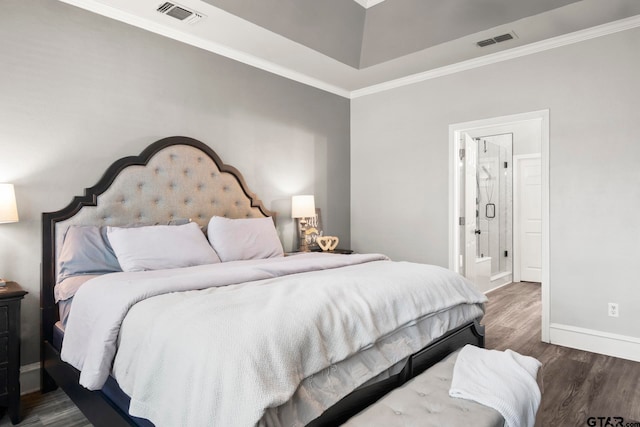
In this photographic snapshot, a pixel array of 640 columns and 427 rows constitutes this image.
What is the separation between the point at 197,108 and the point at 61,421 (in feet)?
7.99

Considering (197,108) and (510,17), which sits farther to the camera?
(197,108)

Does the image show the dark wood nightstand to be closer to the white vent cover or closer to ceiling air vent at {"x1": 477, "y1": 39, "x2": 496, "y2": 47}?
the white vent cover

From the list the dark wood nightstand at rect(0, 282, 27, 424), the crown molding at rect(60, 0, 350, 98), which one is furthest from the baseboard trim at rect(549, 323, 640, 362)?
the dark wood nightstand at rect(0, 282, 27, 424)

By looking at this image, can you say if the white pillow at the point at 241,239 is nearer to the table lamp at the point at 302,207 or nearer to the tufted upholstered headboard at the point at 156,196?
the tufted upholstered headboard at the point at 156,196

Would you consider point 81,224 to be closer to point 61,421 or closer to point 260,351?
point 61,421

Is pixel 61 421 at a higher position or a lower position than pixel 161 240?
lower

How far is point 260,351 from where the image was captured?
1.28 metres

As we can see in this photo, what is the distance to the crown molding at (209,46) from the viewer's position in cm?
289

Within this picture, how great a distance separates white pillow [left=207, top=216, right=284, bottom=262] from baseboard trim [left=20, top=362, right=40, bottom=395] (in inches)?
53.5

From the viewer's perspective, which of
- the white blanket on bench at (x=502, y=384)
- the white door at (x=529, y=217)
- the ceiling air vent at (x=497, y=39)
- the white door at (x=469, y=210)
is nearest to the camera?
the white blanket on bench at (x=502, y=384)

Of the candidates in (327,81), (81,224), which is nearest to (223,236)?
(81,224)

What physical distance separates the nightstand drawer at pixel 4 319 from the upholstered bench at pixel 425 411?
1898 millimetres

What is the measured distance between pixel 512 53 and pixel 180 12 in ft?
9.46

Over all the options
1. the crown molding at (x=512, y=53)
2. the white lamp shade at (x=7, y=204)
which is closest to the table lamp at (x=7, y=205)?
the white lamp shade at (x=7, y=204)
